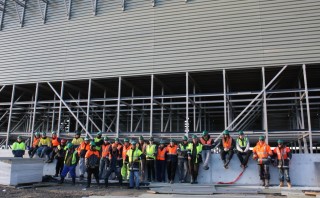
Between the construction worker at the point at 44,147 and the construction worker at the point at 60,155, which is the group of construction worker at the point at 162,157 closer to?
the construction worker at the point at 60,155

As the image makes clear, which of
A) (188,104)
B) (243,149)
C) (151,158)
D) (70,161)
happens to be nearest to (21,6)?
(70,161)

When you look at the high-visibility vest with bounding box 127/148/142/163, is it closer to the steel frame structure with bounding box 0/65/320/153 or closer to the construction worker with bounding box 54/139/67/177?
the steel frame structure with bounding box 0/65/320/153

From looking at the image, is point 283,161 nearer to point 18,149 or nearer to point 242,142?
point 242,142

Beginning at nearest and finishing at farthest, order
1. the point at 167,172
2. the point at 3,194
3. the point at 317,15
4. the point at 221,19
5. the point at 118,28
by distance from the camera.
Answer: the point at 3,194, the point at 167,172, the point at 317,15, the point at 221,19, the point at 118,28

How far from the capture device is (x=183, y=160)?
40.2ft

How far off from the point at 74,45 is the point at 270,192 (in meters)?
12.6

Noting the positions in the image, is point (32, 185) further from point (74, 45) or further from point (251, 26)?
point (251, 26)

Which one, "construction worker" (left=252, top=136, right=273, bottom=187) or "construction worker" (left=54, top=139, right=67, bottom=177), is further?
"construction worker" (left=54, top=139, right=67, bottom=177)

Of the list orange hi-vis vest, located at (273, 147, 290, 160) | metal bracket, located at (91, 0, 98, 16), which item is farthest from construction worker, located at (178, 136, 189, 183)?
metal bracket, located at (91, 0, 98, 16)

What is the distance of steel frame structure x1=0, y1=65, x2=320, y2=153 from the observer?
14.0m

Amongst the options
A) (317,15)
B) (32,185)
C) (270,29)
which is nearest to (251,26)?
(270,29)

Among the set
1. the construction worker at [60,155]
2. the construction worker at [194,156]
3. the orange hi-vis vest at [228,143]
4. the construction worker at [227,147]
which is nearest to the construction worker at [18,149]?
the construction worker at [60,155]

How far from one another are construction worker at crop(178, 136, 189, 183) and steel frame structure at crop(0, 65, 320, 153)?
6.37 ft

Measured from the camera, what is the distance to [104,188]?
1148 cm
